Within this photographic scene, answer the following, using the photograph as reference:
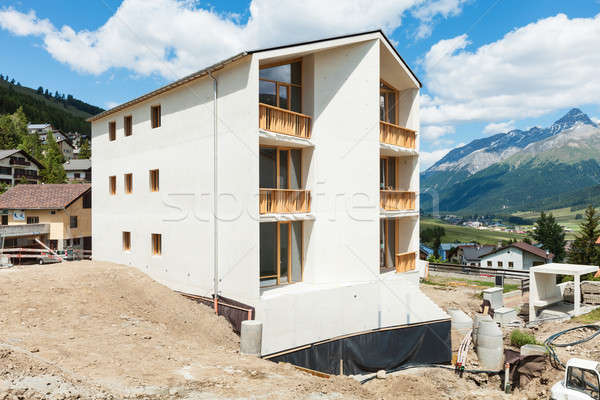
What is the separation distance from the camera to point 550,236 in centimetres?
8869

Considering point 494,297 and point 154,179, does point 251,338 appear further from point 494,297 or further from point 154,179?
point 494,297

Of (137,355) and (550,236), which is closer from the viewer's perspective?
(137,355)

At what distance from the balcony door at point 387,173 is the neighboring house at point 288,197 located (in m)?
1.68

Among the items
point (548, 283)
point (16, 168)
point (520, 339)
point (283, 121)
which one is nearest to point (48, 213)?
point (283, 121)

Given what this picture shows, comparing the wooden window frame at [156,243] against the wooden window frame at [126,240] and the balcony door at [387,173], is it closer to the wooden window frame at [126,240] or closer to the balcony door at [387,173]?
the wooden window frame at [126,240]

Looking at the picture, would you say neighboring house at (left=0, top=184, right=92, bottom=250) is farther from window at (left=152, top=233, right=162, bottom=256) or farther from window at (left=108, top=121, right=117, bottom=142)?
window at (left=152, top=233, right=162, bottom=256)

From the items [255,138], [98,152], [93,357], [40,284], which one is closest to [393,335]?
[255,138]

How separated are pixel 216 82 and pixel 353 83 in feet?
18.8

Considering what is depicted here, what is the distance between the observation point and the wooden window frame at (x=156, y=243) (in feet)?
60.1

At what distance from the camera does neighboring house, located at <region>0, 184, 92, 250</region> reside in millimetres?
37750

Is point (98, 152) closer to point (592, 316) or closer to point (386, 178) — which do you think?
point (386, 178)

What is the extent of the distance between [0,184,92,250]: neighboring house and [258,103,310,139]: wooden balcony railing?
3211cm

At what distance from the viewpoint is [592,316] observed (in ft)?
68.8

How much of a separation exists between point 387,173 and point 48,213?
116 feet
